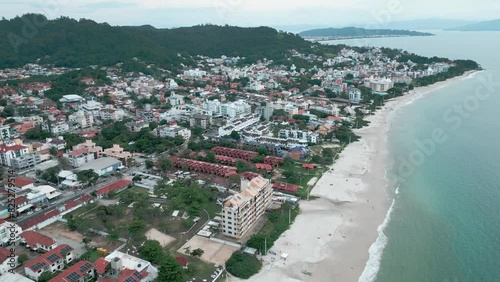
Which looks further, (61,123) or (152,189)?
(61,123)

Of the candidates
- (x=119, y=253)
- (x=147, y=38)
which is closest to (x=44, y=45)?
(x=147, y=38)

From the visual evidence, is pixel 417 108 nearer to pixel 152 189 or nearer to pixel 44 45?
pixel 152 189

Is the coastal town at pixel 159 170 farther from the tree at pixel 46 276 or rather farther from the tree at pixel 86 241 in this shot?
the tree at pixel 86 241

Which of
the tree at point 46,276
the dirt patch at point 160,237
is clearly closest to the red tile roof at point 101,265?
the tree at point 46,276

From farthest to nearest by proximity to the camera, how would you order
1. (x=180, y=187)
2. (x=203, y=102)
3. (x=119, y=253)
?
1. (x=203, y=102)
2. (x=180, y=187)
3. (x=119, y=253)

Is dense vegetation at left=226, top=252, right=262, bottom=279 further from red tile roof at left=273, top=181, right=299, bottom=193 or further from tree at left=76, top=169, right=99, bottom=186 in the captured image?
tree at left=76, top=169, right=99, bottom=186

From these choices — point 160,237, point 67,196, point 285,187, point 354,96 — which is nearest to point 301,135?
point 285,187
